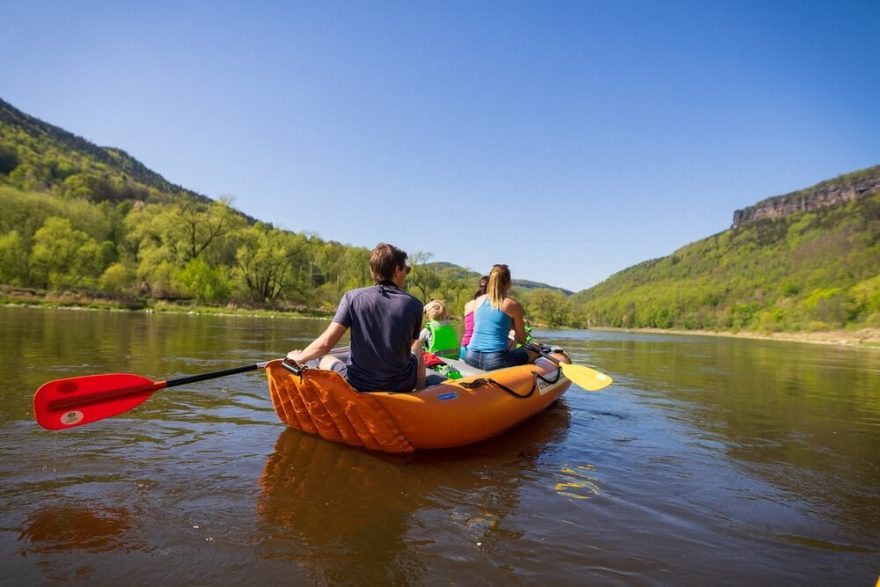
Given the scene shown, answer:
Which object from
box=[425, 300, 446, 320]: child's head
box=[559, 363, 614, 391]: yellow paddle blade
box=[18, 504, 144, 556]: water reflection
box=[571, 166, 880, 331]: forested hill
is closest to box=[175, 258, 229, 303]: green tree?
box=[425, 300, 446, 320]: child's head

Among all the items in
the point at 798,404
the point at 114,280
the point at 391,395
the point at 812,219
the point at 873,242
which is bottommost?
the point at 798,404

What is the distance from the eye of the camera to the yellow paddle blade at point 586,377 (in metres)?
5.90

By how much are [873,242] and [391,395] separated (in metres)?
124

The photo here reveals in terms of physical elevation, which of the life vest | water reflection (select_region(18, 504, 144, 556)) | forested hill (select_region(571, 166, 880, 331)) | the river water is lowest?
the river water

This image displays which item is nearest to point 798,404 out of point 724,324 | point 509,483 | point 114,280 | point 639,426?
point 639,426

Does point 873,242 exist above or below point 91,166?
below

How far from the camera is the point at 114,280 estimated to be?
143 feet

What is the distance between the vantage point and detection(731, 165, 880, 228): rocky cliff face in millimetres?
135750

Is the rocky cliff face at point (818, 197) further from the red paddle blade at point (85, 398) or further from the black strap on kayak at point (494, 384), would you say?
the red paddle blade at point (85, 398)

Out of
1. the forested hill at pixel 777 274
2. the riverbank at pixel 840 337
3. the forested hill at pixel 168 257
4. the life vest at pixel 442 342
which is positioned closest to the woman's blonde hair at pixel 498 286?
the life vest at pixel 442 342

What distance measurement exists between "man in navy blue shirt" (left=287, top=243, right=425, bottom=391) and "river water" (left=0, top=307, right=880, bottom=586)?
2.36ft

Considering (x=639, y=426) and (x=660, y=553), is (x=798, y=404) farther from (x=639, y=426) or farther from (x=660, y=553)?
(x=660, y=553)

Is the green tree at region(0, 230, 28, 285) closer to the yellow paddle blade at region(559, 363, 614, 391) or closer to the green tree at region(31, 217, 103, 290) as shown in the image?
the green tree at region(31, 217, 103, 290)

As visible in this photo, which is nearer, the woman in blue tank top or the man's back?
the man's back
